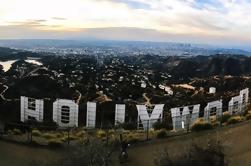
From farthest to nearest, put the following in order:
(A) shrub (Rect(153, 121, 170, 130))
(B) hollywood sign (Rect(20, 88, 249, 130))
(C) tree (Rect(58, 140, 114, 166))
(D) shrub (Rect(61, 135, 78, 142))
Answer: (B) hollywood sign (Rect(20, 88, 249, 130))
(A) shrub (Rect(153, 121, 170, 130))
(D) shrub (Rect(61, 135, 78, 142))
(C) tree (Rect(58, 140, 114, 166))

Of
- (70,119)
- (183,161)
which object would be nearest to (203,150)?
(183,161)

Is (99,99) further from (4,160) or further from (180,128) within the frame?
(4,160)

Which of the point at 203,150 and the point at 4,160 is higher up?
the point at 203,150

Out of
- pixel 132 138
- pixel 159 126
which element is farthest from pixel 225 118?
pixel 132 138

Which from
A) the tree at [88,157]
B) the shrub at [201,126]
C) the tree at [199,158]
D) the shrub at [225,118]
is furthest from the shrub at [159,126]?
the tree at [88,157]

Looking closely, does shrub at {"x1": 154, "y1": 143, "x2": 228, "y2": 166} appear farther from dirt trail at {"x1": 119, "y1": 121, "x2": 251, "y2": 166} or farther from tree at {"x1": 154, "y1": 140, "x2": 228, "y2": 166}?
dirt trail at {"x1": 119, "y1": 121, "x2": 251, "y2": 166}

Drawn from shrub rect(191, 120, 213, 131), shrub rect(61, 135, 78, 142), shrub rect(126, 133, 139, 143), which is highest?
shrub rect(191, 120, 213, 131)

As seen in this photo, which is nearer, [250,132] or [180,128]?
[250,132]

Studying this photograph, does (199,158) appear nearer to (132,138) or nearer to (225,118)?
(132,138)

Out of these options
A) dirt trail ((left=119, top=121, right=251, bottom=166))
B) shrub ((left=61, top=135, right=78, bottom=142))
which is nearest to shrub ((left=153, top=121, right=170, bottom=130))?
dirt trail ((left=119, top=121, right=251, bottom=166))
